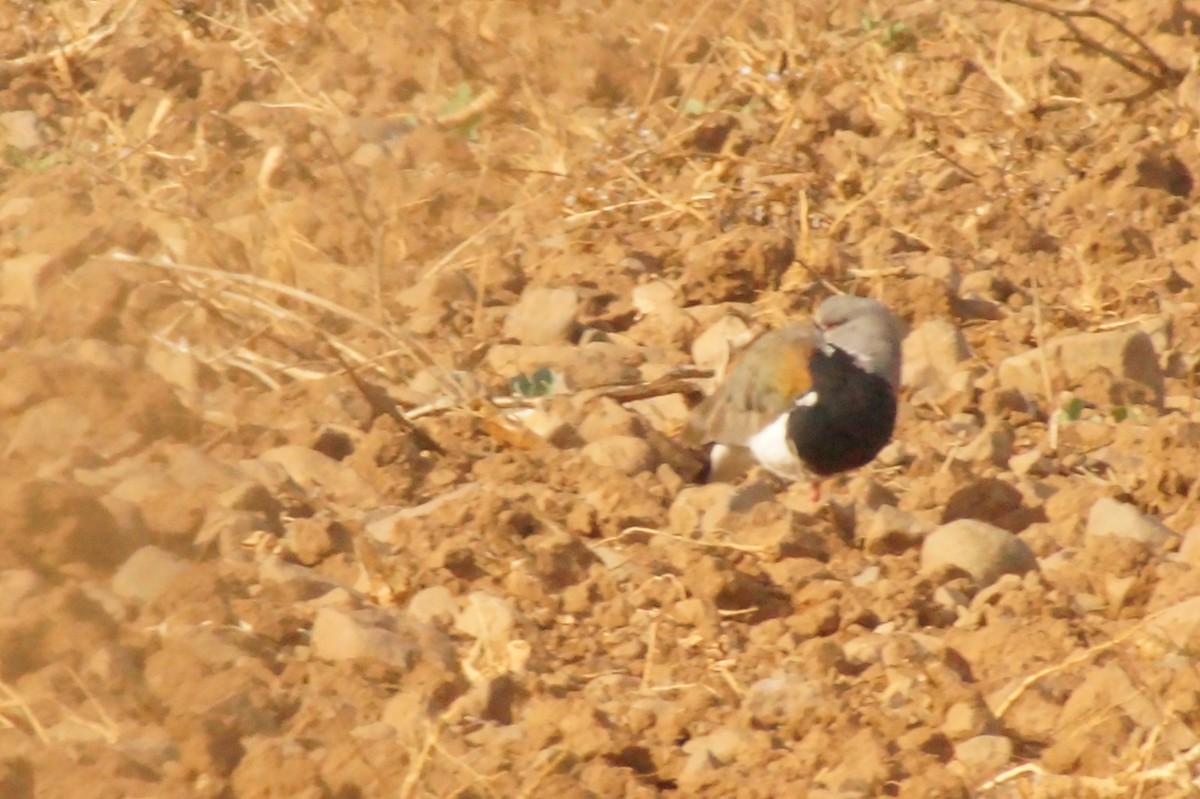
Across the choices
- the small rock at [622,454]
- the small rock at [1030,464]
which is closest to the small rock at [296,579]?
the small rock at [622,454]

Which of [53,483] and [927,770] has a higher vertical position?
[53,483]

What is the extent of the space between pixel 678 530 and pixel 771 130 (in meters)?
2.84

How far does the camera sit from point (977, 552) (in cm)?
449

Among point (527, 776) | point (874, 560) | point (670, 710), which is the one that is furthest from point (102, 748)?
point (874, 560)

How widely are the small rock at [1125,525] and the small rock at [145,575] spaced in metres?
2.13

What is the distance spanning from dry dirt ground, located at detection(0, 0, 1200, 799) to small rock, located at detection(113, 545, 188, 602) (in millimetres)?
14

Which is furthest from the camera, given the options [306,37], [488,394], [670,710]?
[306,37]

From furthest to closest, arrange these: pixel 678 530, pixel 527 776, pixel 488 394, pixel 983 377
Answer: pixel 983 377 < pixel 488 394 < pixel 678 530 < pixel 527 776

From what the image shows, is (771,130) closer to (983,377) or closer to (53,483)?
(983,377)

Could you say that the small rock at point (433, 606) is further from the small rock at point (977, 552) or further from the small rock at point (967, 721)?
the small rock at point (977, 552)

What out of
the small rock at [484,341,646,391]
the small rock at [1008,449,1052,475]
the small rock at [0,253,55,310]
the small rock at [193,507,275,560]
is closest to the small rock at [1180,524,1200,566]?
the small rock at [1008,449,1052,475]

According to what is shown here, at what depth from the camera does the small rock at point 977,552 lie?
14.7 ft

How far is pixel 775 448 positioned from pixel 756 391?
162mm

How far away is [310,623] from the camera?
3.82m
